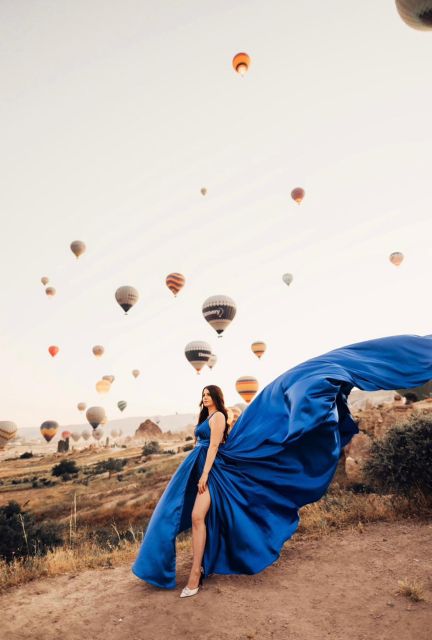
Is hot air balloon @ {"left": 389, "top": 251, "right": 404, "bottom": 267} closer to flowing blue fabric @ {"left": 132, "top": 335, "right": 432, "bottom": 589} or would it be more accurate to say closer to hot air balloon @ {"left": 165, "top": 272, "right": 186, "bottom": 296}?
hot air balloon @ {"left": 165, "top": 272, "right": 186, "bottom": 296}

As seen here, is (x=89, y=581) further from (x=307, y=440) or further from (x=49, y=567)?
(x=307, y=440)

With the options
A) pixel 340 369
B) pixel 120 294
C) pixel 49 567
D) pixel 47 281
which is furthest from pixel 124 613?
pixel 47 281

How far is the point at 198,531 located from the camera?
443 cm

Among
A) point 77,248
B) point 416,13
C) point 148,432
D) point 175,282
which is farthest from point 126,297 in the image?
point 148,432

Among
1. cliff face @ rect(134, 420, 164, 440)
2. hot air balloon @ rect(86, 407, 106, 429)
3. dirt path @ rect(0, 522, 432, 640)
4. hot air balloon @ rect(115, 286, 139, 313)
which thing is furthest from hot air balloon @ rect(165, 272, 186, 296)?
cliff face @ rect(134, 420, 164, 440)

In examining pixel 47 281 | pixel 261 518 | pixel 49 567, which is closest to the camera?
pixel 261 518

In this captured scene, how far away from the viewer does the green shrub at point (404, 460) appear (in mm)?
7223

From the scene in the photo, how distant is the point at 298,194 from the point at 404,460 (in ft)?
91.1

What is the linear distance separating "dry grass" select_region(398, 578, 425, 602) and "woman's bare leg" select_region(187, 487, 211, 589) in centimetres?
213

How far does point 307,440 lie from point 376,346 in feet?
5.44

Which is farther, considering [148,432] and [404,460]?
[148,432]

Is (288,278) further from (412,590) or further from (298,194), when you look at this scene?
(412,590)

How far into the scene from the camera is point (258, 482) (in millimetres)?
4789

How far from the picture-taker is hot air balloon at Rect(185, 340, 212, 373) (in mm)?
36625
